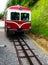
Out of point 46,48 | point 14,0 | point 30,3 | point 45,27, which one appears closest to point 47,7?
point 45,27

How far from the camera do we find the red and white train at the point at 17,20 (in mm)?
21703

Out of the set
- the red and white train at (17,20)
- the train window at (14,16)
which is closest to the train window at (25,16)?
the red and white train at (17,20)

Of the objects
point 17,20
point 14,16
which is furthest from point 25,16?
point 14,16

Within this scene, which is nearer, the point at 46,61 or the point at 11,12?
the point at 46,61

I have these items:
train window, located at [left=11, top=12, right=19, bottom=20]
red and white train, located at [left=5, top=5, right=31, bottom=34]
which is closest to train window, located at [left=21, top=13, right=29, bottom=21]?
red and white train, located at [left=5, top=5, right=31, bottom=34]

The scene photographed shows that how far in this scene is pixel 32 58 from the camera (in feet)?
42.5

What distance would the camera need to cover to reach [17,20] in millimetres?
21859

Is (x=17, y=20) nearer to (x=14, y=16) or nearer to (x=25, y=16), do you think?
(x=14, y=16)

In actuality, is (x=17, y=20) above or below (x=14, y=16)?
below

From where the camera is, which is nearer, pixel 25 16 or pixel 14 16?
pixel 14 16

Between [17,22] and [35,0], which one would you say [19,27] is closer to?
[17,22]

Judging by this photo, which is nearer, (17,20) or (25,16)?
(17,20)

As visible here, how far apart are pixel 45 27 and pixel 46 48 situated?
7.01 meters

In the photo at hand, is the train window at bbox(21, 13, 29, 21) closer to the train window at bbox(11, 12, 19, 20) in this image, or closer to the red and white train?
the red and white train
